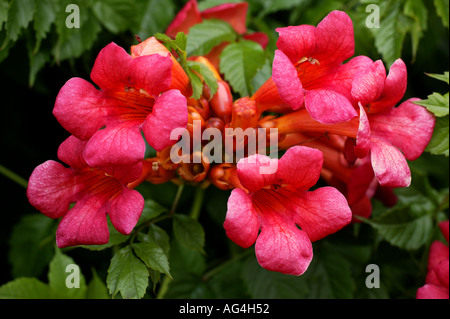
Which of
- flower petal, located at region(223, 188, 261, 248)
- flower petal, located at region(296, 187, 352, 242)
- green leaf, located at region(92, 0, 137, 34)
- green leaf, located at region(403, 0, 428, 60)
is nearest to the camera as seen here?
flower petal, located at region(223, 188, 261, 248)

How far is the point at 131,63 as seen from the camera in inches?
58.8

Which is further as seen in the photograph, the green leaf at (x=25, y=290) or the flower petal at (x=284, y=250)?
the green leaf at (x=25, y=290)

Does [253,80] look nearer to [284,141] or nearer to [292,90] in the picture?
[284,141]

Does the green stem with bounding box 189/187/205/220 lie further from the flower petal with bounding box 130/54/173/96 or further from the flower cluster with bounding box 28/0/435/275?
the flower petal with bounding box 130/54/173/96

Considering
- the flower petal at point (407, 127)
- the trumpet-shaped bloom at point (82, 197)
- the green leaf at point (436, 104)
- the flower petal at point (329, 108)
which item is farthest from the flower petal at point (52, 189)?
the green leaf at point (436, 104)

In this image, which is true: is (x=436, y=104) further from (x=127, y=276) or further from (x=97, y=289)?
(x=97, y=289)

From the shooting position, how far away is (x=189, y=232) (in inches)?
72.4

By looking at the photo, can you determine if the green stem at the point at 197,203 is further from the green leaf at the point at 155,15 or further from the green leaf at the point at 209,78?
the green leaf at the point at 155,15

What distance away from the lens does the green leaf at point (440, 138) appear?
72.2 inches

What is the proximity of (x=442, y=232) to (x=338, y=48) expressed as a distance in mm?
1131

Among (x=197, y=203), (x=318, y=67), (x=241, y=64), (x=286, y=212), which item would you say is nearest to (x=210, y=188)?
(x=197, y=203)

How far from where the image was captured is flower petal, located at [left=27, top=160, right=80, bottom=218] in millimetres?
1578

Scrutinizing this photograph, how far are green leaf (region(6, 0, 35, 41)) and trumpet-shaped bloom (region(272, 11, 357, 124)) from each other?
3.78 feet

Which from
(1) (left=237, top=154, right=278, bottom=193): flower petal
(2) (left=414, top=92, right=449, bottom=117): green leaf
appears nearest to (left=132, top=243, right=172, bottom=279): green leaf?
(1) (left=237, top=154, right=278, bottom=193): flower petal
